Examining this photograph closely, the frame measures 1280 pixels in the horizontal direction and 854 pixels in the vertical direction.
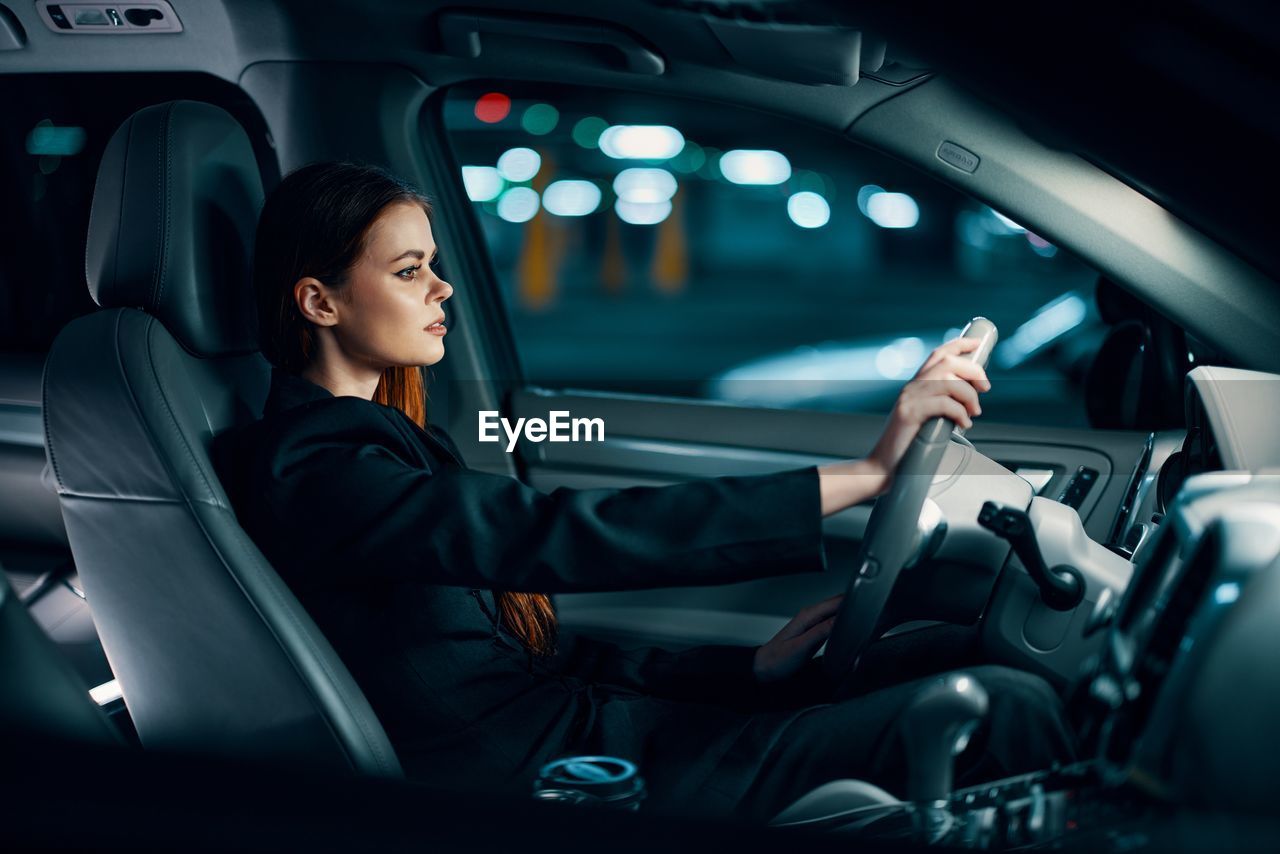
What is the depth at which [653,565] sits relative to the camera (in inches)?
51.1

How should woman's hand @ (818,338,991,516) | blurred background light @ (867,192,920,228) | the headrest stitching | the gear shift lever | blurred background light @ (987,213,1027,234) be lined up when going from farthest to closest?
1. blurred background light @ (867,192,920,228)
2. blurred background light @ (987,213,1027,234)
3. the headrest stitching
4. woman's hand @ (818,338,991,516)
5. the gear shift lever

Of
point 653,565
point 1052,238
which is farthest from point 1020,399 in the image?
point 653,565

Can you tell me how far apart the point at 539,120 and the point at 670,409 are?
65.8ft

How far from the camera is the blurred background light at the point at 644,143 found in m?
22.7

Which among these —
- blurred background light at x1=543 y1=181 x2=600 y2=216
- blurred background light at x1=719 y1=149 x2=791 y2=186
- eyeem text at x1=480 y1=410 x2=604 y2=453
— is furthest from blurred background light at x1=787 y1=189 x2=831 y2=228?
eyeem text at x1=480 y1=410 x2=604 y2=453

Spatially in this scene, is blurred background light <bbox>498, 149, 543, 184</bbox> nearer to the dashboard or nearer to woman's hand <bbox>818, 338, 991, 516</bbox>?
woman's hand <bbox>818, 338, 991, 516</bbox>

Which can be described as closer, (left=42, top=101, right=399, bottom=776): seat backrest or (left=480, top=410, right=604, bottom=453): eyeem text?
(left=42, top=101, right=399, bottom=776): seat backrest

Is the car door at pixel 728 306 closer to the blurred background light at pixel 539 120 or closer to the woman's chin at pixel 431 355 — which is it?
the blurred background light at pixel 539 120

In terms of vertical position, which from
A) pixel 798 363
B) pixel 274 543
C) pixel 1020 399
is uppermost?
pixel 798 363

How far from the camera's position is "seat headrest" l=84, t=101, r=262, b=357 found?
5.15ft

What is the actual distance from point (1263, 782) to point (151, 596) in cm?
119

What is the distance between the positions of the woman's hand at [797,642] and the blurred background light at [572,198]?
22987 mm

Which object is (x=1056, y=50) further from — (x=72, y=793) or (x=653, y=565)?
(x=72, y=793)

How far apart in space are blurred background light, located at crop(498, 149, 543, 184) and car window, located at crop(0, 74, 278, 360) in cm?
1942
